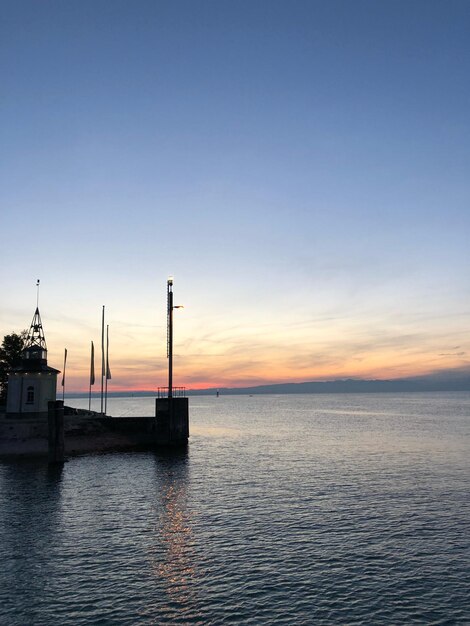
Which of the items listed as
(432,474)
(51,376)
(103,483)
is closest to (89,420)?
(51,376)

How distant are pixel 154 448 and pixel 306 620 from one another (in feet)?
162

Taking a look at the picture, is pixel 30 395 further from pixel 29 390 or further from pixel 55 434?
pixel 55 434

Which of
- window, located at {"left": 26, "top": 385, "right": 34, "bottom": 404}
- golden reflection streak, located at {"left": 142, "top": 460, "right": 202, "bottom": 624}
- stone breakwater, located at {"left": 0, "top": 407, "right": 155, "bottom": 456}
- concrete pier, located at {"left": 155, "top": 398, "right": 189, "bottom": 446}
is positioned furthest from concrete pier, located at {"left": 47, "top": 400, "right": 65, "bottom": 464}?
golden reflection streak, located at {"left": 142, "top": 460, "right": 202, "bottom": 624}

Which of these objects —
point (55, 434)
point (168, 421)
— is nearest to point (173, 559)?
point (55, 434)

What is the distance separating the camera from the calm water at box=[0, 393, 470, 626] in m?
19.6

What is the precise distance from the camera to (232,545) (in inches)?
1080

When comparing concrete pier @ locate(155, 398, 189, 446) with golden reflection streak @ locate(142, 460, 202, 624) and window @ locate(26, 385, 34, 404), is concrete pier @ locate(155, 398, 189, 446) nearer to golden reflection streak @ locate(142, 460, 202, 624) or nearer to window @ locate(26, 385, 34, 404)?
window @ locate(26, 385, 34, 404)

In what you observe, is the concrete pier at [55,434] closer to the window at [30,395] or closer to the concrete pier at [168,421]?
the window at [30,395]

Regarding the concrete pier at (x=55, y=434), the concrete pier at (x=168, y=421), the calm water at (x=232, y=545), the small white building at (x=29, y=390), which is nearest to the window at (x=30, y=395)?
the small white building at (x=29, y=390)

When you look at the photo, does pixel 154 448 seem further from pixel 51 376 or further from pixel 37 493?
pixel 37 493

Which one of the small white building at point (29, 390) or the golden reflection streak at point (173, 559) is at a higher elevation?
the small white building at point (29, 390)

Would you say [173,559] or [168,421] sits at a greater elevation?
[168,421]

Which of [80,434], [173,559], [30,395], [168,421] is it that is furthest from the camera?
[168,421]

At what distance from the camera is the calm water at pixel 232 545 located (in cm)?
1964
